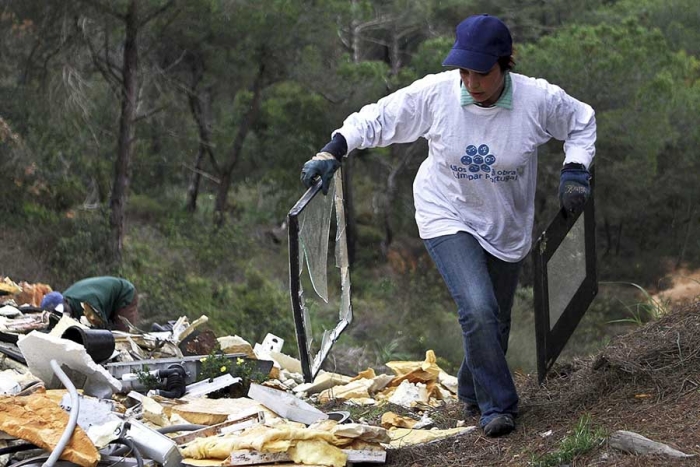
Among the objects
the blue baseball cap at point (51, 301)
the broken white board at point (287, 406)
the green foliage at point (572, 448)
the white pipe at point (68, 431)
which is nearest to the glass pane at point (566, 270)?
the green foliage at point (572, 448)

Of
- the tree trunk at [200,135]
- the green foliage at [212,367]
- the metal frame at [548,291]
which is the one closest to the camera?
the metal frame at [548,291]

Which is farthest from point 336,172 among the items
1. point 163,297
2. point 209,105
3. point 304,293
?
point 209,105

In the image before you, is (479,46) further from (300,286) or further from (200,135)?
(200,135)

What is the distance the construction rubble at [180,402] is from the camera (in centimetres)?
484

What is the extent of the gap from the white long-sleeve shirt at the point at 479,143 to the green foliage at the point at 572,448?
1.03 m

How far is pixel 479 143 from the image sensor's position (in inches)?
201

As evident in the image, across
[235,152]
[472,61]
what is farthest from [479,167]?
[235,152]

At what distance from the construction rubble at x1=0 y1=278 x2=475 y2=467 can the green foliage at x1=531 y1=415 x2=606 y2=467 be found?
79 centimetres

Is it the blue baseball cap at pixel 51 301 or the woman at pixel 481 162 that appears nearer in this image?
the woman at pixel 481 162

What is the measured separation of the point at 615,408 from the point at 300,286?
4.99ft

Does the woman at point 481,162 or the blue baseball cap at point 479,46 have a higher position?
the blue baseball cap at point 479,46

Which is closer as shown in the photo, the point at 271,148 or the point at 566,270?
the point at 566,270

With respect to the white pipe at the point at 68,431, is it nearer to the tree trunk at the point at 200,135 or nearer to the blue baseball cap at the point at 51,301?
the blue baseball cap at the point at 51,301

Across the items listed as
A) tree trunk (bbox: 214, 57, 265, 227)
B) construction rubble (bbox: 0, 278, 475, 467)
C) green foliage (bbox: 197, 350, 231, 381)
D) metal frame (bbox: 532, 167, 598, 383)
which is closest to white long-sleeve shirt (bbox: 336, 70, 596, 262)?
metal frame (bbox: 532, 167, 598, 383)
